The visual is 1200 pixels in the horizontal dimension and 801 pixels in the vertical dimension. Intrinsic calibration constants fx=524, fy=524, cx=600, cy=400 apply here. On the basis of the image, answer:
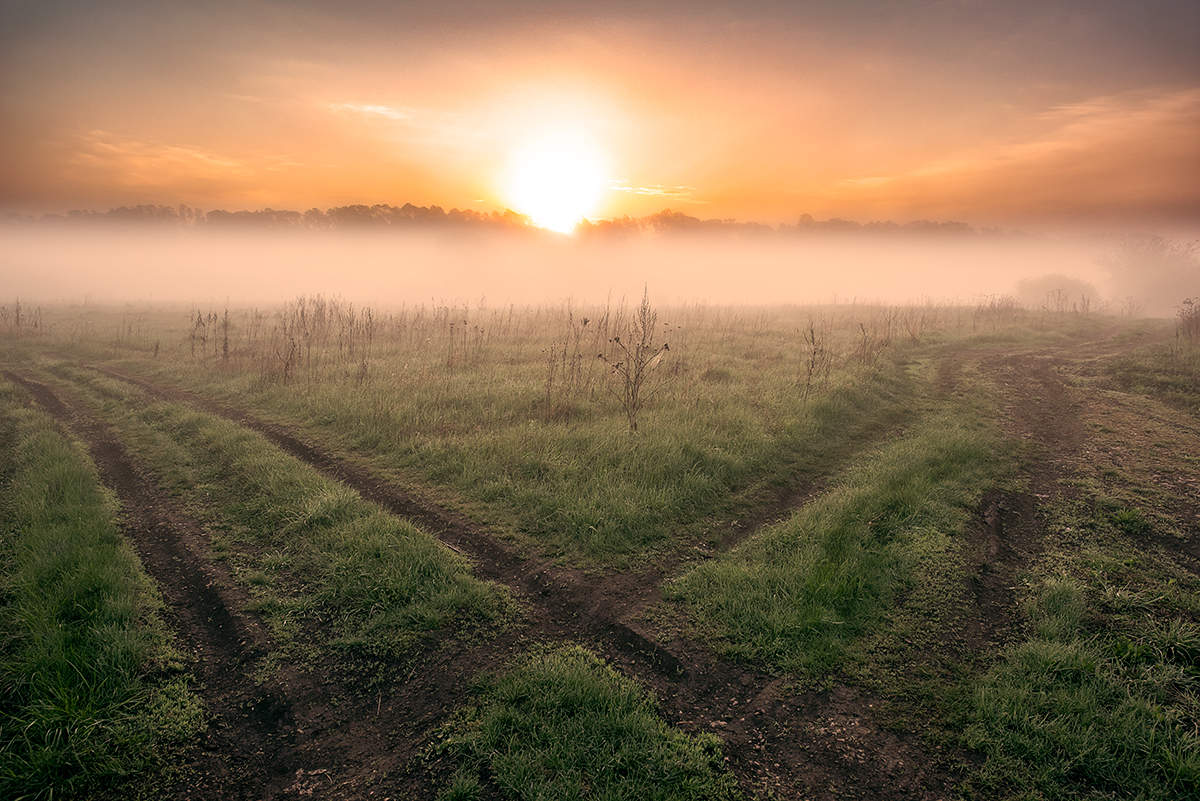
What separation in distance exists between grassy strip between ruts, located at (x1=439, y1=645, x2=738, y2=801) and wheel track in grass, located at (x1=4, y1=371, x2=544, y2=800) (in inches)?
12.3

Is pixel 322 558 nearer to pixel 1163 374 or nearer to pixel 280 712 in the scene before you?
pixel 280 712

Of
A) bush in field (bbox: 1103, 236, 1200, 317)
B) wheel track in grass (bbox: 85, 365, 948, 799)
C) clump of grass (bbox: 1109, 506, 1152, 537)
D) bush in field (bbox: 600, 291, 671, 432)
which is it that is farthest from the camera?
bush in field (bbox: 1103, 236, 1200, 317)

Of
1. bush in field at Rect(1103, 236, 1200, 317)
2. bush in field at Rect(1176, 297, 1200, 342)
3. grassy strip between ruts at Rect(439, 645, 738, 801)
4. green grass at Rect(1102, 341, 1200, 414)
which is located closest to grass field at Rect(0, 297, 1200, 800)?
grassy strip between ruts at Rect(439, 645, 738, 801)

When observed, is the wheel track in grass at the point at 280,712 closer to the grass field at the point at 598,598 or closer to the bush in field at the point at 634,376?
the grass field at the point at 598,598

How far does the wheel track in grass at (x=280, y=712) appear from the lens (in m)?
3.54

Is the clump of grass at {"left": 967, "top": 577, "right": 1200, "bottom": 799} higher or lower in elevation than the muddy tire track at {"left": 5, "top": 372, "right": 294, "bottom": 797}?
higher

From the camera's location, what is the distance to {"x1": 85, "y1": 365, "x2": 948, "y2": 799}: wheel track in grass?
3561 millimetres

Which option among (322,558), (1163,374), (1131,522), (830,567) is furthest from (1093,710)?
(1163,374)

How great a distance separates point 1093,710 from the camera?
395cm

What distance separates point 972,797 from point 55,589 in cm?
799

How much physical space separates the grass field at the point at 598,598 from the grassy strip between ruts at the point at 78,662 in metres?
0.03

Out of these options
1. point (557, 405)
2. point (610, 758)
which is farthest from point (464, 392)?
point (610, 758)

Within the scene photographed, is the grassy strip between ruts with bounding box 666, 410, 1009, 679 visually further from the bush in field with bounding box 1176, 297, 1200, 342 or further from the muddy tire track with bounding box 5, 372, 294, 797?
the bush in field with bounding box 1176, 297, 1200, 342

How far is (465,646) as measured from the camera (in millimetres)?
4855
